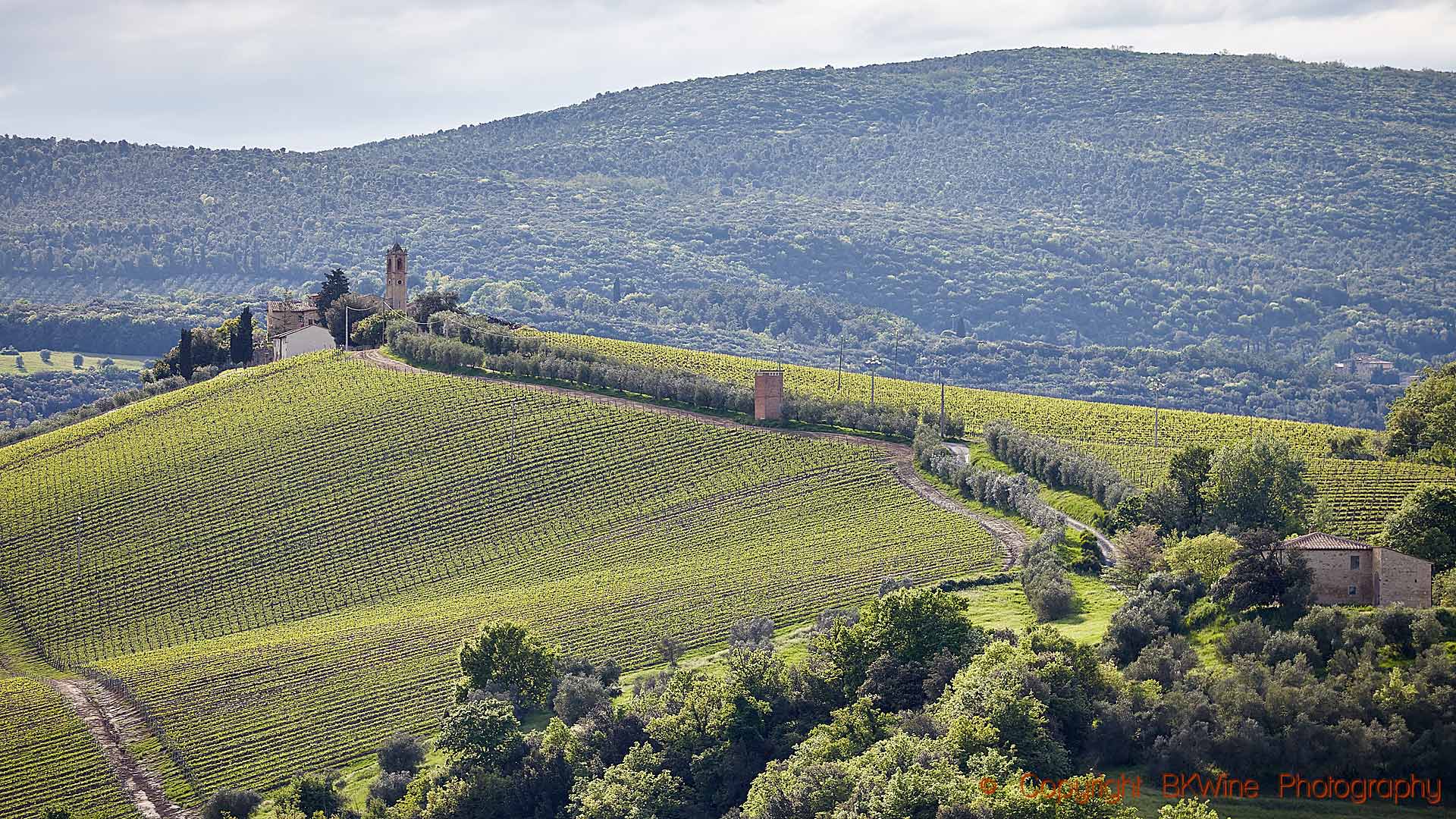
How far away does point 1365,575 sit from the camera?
5738 centimetres

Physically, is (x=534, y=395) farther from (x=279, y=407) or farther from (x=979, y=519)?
(x=979, y=519)

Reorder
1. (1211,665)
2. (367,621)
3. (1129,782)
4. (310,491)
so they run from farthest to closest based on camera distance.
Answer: (310,491) < (367,621) < (1211,665) < (1129,782)

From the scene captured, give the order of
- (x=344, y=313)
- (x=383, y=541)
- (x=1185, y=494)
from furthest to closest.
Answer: (x=344, y=313) < (x=383, y=541) < (x=1185, y=494)

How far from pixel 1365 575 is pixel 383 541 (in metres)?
43.3

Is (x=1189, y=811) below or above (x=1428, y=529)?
below

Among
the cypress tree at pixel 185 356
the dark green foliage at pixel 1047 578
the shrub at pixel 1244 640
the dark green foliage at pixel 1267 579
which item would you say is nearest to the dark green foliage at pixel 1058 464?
the dark green foliage at pixel 1047 578

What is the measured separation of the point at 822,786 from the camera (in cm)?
5222

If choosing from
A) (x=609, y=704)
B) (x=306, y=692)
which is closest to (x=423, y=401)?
(x=306, y=692)

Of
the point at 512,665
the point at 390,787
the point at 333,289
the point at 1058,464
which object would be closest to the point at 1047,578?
the point at 1058,464

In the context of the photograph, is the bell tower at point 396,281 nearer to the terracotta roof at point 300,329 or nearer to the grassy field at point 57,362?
the terracotta roof at point 300,329

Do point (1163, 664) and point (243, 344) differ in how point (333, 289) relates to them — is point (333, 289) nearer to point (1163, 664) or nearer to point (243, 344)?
point (243, 344)

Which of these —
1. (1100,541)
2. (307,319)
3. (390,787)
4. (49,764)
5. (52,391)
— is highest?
Answer: (307,319)

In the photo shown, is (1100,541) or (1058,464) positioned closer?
(1100,541)

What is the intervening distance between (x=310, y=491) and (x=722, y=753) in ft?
119
